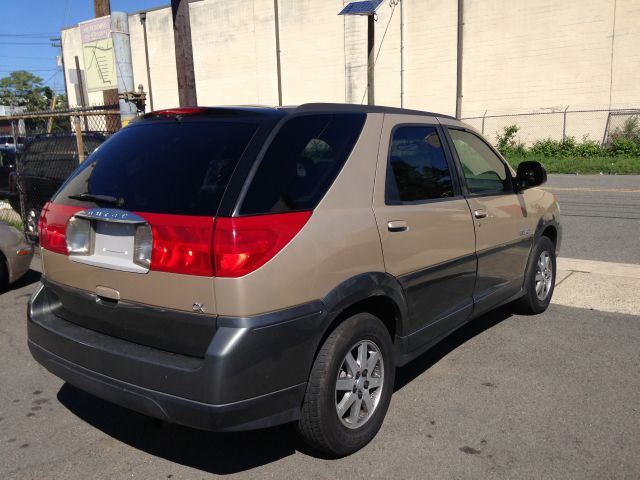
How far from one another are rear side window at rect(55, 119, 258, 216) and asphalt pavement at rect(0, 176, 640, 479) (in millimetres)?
1390

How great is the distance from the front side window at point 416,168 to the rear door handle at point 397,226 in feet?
0.39

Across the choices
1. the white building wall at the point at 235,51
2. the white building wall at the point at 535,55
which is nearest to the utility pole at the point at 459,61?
the white building wall at the point at 535,55

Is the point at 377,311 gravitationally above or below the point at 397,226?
below

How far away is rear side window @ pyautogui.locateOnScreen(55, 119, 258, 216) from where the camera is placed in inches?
107

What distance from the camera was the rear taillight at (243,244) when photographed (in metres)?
2.52

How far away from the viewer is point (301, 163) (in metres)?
2.88

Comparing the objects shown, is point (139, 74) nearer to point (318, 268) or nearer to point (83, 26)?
point (83, 26)

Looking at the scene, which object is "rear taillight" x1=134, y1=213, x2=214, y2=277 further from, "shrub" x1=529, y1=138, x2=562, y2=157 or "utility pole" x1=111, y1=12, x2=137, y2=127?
"shrub" x1=529, y1=138, x2=562, y2=157

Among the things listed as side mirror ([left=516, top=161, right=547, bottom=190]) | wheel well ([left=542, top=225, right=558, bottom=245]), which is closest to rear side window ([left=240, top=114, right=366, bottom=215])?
side mirror ([left=516, top=161, right=547, bottom=190])

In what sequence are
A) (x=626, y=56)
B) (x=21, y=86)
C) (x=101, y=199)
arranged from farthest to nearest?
1. (x=21, y=86)
2. (x=626, y=56)
3. (x=101, y=199)

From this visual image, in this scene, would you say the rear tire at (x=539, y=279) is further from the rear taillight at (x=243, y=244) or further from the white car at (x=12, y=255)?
the white car at (x=12, y=255)

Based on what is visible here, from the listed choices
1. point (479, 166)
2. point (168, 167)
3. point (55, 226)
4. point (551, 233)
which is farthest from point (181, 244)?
point (551, 233)

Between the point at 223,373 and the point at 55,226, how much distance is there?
145cm

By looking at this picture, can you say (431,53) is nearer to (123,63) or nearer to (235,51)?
(235,51)
